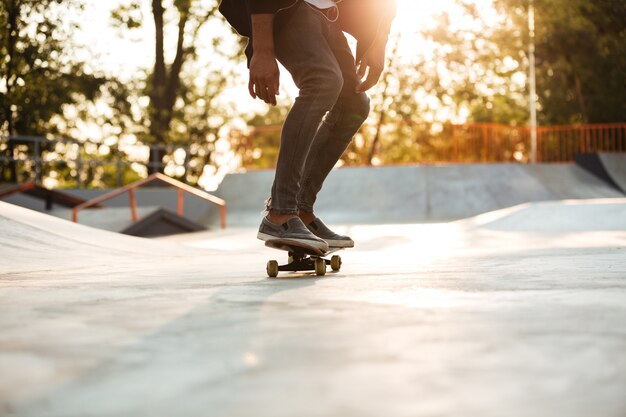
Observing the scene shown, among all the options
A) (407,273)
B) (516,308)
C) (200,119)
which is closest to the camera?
(516,308)

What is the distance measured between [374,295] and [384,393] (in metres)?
1.17

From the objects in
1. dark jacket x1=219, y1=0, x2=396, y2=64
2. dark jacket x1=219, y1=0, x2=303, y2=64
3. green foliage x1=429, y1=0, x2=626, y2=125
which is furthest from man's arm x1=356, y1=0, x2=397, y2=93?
green foliage x1=429, y1=0, x2=626, y2=125

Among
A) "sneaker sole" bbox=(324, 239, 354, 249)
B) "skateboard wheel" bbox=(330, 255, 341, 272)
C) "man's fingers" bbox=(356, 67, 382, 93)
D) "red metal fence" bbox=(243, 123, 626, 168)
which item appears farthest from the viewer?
"red metal fence" bbox=(243, 123, 626, 168)

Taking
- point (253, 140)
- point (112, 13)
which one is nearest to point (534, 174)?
point (253, 140)

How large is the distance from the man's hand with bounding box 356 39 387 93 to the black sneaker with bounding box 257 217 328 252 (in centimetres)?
90

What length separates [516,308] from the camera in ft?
6.88

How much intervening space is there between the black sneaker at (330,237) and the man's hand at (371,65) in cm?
70

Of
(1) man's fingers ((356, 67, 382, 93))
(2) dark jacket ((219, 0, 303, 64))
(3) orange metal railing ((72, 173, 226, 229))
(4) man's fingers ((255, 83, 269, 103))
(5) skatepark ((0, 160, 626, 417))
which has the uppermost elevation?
(2) dark jacket ((219, 0, 303, 64))

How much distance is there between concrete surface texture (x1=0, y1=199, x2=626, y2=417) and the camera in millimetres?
1266

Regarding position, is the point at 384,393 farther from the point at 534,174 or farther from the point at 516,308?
the point at 534,174

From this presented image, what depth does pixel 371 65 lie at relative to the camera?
3992mm

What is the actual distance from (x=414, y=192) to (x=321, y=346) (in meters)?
19.6

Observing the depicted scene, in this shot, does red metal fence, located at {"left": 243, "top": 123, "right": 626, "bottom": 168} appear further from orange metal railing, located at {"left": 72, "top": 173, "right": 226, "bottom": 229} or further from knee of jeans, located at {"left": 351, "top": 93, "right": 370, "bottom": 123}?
knee of jeans, located at {"left": 351, "top": 93, "right": 370, "bottom": 123}

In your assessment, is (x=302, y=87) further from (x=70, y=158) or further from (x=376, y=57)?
(x=70, y=158)
